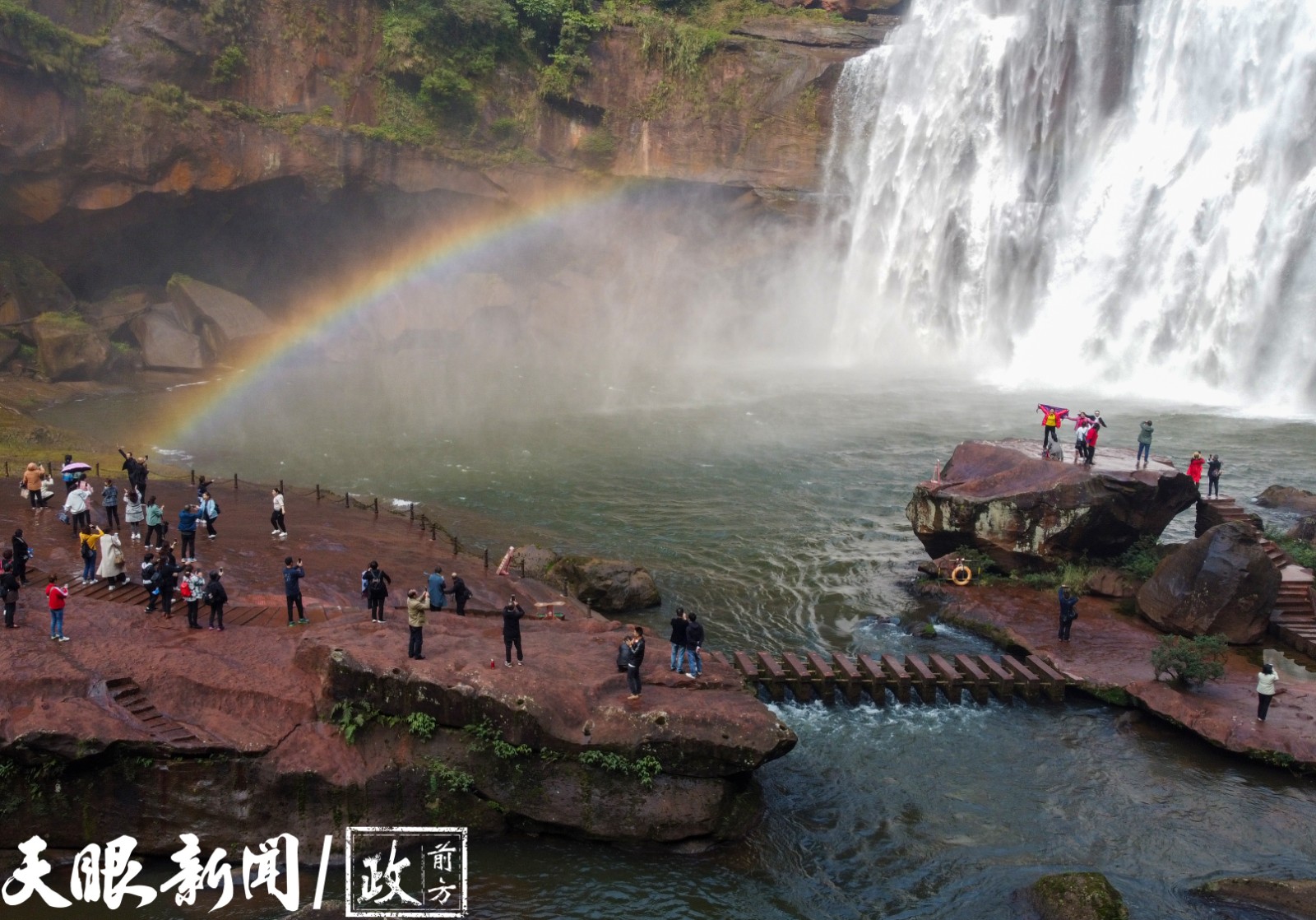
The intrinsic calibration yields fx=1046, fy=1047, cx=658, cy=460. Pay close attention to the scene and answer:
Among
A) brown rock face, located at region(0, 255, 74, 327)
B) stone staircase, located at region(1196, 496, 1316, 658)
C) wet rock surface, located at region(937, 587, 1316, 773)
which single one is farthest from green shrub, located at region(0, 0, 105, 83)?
stone staircase, located at region(1196, 496, 1316, 658)

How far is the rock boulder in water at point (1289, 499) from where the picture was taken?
30531 mm

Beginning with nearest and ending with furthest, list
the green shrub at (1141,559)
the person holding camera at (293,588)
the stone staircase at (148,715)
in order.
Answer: the stone staircase at (148,715) < the person holding camera at (293,588) < the green shrub at (1141,559)

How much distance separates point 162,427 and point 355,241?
21952 millimetres

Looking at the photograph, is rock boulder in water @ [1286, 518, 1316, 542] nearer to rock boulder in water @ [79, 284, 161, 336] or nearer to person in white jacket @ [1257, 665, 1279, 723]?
person in white jacket @ [1257, 665, 1279, 723]

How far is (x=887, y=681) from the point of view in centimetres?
2078

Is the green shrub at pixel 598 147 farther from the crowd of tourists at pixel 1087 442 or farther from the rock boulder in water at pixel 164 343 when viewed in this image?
the crowd of tourists at pixel 1087 442

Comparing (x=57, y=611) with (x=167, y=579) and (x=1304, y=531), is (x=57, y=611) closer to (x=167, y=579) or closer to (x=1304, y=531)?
(x=167, y=579)

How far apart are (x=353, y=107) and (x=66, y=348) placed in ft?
63.6

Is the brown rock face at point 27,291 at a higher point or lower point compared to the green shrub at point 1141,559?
higher

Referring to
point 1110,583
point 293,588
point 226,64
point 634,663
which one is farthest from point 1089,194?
point 293,588

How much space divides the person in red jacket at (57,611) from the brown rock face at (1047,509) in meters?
19.5

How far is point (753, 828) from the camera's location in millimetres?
16219

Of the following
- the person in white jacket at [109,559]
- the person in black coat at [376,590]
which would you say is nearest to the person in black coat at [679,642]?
the person in black coat at [376,590]

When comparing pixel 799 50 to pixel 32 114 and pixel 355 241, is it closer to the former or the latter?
pixel 355 241
